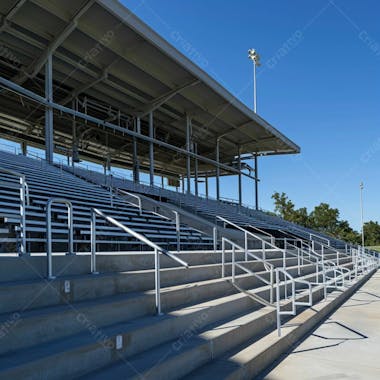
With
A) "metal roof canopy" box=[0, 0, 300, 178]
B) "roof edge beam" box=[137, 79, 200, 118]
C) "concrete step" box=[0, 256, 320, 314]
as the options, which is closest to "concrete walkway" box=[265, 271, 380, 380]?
"concrete step" box=[0, 256, 320, 314]

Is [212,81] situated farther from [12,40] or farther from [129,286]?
[129,286]

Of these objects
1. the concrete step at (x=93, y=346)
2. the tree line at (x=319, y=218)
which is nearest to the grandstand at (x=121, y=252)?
the concrete step at (x=93, y=346)

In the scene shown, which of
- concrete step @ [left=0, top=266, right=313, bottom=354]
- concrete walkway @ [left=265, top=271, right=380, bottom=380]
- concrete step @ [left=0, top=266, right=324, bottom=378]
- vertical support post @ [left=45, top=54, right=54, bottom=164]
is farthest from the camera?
vertical support post @ [left=45, top=54, right=54, bottom=164]

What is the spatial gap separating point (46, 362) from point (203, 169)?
35592 mm

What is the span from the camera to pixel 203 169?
126ft

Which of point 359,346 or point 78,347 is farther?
point 359,346

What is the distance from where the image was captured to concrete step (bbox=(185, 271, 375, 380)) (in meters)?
4.09

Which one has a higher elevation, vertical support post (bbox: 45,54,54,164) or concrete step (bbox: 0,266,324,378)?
vertical support post (bbox: 45,54,54,164)

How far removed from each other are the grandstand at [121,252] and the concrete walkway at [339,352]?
0.82 feet

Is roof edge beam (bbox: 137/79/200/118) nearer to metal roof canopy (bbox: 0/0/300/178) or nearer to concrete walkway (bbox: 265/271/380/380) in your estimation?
metal roof canopy (bbox: 0/0/300/178)

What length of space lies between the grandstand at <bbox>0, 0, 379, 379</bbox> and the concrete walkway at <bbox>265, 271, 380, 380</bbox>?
251mm

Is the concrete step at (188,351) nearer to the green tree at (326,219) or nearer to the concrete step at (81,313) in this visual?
the concrete step at (81,313)

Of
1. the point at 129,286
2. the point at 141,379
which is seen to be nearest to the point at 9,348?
the point at 141,379

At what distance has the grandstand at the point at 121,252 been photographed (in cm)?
367
